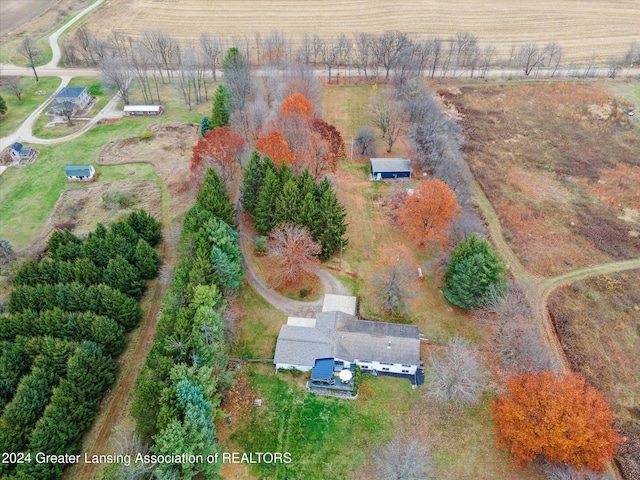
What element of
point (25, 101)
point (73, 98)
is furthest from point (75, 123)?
point (25, 101)

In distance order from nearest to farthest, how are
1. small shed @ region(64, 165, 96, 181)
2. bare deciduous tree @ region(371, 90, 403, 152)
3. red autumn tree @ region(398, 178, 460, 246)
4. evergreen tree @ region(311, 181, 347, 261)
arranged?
red autumn tree @ region(398, 178, 460, 246) → evergreen tree @ region(311, 181, 347, 261) → small shed @ region(64, 165, 96, 181) → bare deciduous tree @ region(371, 90, 403, 152)

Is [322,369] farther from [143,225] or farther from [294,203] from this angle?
[143,225]

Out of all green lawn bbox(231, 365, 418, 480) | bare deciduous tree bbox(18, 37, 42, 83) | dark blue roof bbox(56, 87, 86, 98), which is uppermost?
bare deciduous tree bbox(18, 37, 42, 83)

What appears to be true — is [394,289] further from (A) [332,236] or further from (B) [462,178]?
(B) [462,178]

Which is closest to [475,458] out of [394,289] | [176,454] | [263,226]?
[394,289]

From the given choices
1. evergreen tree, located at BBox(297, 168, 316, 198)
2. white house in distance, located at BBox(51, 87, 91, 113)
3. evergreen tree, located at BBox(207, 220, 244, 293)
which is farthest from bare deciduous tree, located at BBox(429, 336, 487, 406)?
white house in distance, located at BBox(51, 87, 91, 113)

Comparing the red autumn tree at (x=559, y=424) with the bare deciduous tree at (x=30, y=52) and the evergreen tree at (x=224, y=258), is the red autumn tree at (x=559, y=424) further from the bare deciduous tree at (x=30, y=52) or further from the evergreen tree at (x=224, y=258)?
the bare deciduous tree at (x=30, y=52)

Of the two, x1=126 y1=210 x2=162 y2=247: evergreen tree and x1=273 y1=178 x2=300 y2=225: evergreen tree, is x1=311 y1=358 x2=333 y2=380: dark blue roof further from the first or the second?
x1=126 y1=210 x2=162 y2=247: evergreen tree
